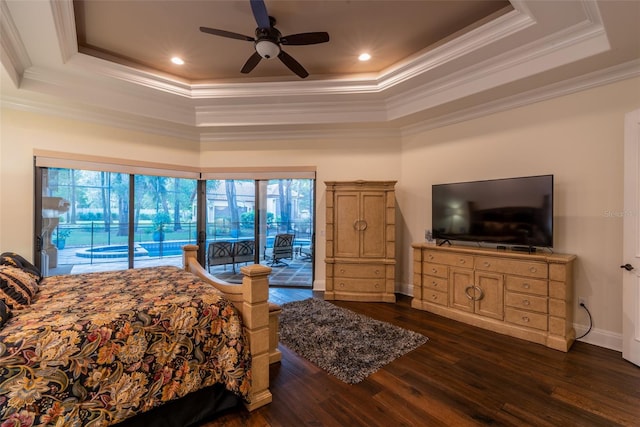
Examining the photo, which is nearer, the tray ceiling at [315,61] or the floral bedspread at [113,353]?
the floral bedspread at [113,353]

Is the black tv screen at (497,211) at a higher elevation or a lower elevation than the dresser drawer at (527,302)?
higher

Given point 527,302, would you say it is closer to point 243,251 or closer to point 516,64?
point 516,64

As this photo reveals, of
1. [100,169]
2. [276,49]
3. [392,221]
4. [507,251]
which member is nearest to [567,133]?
[507,251]

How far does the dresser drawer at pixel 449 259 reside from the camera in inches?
136

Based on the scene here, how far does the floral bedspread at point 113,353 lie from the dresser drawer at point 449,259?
2.73 meters

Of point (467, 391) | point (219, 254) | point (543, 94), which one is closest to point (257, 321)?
point (467, 391)

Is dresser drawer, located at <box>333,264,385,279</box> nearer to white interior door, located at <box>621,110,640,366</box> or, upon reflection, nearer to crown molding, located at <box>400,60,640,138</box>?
crown molding, located at <box>400,60,640,138</box>

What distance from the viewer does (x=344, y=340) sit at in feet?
9.75

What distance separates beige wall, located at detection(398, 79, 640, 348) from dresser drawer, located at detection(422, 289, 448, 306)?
1306mm

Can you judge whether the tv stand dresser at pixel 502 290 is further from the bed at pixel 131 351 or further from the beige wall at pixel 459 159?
the bed at pixel 131 351

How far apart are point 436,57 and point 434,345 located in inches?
123

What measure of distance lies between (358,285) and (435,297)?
42.9 inches

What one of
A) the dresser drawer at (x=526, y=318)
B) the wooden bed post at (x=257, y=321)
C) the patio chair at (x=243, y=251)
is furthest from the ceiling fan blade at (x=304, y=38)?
the patio chair at (x=243, y=251)

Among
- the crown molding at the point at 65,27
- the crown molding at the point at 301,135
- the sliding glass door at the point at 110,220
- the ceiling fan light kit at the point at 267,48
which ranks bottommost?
the sliding glass door at the point at 110,220
